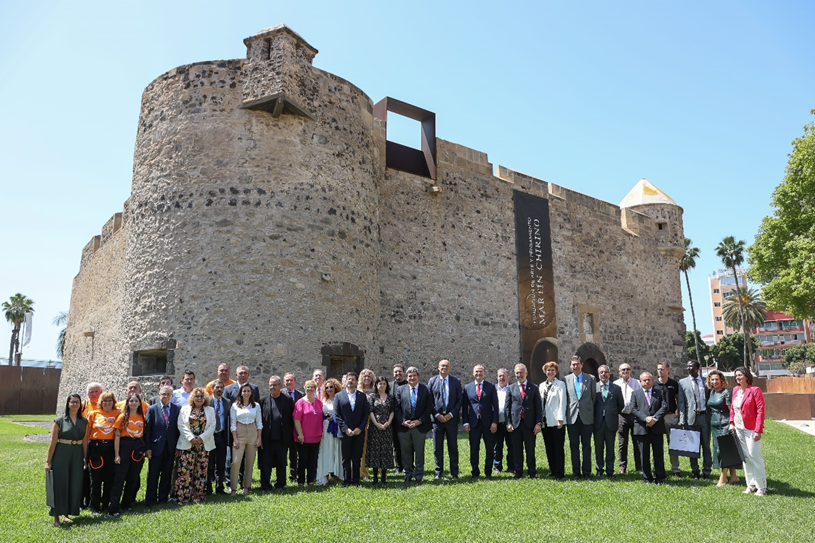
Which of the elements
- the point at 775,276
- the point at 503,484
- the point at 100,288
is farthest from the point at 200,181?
the point at 775,276

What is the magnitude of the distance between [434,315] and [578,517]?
29.5 feet

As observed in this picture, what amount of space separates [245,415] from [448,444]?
2735 millimetres

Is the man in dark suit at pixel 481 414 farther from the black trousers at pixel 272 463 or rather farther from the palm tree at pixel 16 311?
the palm tree at pixel 16 311

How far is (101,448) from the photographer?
21.7 feet

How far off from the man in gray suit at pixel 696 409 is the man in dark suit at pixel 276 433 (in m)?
5.44

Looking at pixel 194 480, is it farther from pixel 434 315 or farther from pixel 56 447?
pixel 434 315

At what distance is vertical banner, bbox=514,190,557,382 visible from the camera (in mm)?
16891

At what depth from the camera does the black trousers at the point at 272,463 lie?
767 cm

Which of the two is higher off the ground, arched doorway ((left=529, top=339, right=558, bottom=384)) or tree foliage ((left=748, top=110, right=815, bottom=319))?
tree foliage ((left=748, top=110, right=815, bottom=319))

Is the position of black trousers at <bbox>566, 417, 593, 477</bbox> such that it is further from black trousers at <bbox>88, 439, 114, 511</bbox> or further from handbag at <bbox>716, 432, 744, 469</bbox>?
black trousers at <bbox>88, 439, 114, 511</bbox>

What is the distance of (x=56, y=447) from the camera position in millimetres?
6281

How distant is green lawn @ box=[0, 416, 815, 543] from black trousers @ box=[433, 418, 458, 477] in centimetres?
25

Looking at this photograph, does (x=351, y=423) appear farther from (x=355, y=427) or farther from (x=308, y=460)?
(x=308, y=460)

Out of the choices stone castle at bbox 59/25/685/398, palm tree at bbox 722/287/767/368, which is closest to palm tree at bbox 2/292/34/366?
stone castle at bbox 59/25/685/398
